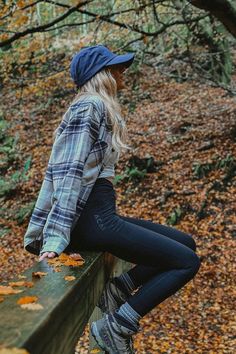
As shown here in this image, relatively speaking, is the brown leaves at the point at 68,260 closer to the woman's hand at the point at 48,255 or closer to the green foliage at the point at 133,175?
the woman's hand at the point at 48,255

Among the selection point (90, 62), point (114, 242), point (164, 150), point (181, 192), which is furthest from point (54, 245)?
point (164, 150)

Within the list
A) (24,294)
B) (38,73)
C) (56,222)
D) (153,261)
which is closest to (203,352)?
(153,261)

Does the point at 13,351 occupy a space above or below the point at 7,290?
above

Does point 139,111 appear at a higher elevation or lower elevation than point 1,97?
lower

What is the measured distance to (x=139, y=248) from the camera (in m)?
2.45

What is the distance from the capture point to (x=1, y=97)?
18.6 metres

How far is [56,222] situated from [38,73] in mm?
17123

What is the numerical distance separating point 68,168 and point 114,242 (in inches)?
18.7

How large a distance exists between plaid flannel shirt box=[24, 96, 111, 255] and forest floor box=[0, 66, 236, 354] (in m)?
2.88

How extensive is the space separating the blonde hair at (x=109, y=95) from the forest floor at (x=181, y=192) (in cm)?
294

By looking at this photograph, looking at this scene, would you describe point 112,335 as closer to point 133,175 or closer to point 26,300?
point 26,300

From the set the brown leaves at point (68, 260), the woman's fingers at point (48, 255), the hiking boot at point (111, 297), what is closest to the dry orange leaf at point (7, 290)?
the brown leaves at point (68, 260)

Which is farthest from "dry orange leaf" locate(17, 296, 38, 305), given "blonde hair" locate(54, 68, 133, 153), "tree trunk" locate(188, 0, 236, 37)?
"tree trunk" locate(188, 0, 236, 37)

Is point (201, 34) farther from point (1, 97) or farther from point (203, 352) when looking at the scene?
point (203, 352)
